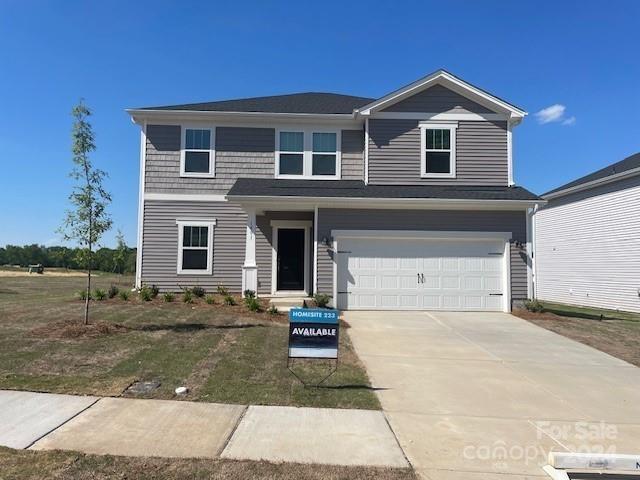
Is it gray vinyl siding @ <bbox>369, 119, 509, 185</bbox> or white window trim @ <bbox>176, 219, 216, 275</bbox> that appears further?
white window trim @ <bbox>176, 219, 216, 275</bbox>

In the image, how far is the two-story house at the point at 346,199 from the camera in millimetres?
13125

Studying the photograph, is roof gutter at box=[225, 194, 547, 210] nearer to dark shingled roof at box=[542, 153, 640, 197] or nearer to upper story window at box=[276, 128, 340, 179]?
upper story window at box=[276, 128, 340, 179]

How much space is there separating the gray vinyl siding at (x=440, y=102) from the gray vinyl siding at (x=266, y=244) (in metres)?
4.92

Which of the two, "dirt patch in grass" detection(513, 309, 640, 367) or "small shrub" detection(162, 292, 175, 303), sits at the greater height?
"small shrub" detection(162, 292, 175, 303)

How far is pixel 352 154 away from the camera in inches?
599

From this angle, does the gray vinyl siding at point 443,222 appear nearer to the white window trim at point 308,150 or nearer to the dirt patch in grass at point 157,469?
the white window trim at point 308,150

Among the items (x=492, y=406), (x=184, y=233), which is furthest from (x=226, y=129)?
(x=492, y=406)

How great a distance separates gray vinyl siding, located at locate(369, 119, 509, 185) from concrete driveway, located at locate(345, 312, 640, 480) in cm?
562

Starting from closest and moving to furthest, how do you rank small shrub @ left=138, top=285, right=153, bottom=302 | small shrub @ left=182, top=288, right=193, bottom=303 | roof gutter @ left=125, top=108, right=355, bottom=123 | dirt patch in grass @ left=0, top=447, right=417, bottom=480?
dirt patch in grass @ left=0, top=447, right=417, bottom=480, small shrub @ left=182, top=288, right=193, bottom=303, small shrub @ left=138, top=285, right=153, bottom=302, roof gutter @ left=125, top=108, right=355, bottom=123

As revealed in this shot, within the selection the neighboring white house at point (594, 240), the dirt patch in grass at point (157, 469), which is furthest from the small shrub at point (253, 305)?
the neighboring white house at point (594, 240)

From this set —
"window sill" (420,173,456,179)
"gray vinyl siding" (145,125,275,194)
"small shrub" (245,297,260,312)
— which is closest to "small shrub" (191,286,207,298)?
"small shrub" (245,297,260,312)

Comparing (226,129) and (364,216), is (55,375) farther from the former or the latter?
(226,129)

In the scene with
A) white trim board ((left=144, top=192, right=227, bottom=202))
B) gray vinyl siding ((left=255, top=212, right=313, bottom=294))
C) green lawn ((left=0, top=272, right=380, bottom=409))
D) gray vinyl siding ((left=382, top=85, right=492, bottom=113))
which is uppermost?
gray vinyl siding ((left=382, top=85, right=492, bottom=113))

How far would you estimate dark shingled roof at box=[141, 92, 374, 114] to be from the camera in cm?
1534
